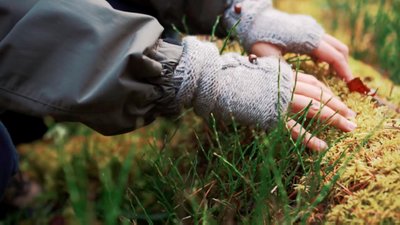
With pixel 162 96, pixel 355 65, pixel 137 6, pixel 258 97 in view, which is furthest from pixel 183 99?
pixel 355 65

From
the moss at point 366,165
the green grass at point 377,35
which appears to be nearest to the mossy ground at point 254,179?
the moss at point 366,165

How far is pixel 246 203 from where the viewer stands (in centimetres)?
116

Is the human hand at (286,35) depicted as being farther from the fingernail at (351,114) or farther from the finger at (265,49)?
the fingernail at (351,114)

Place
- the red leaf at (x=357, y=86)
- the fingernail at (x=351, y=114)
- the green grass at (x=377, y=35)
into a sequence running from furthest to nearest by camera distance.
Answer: the green grass at (x=377, y=35) < the red leaf at (x=357, y=86) < the fingernail at (x=351, y=114)

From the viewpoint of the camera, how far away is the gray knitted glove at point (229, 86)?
1.22 metres

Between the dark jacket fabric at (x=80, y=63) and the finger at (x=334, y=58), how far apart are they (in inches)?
19.5

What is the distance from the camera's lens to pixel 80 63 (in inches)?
44.1

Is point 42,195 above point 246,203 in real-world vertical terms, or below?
below

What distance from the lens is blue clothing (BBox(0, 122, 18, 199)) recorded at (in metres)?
1.21

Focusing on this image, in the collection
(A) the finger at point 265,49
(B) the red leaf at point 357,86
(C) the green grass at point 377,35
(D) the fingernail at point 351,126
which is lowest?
(C) the green grass at point 377,35

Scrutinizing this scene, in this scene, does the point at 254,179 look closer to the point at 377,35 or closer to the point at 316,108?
the point at 316,108

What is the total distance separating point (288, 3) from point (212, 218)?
1713 mm

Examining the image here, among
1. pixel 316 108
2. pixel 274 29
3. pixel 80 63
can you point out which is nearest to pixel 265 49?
pixel 274 29

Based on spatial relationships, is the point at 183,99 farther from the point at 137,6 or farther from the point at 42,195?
the point at 42,195
